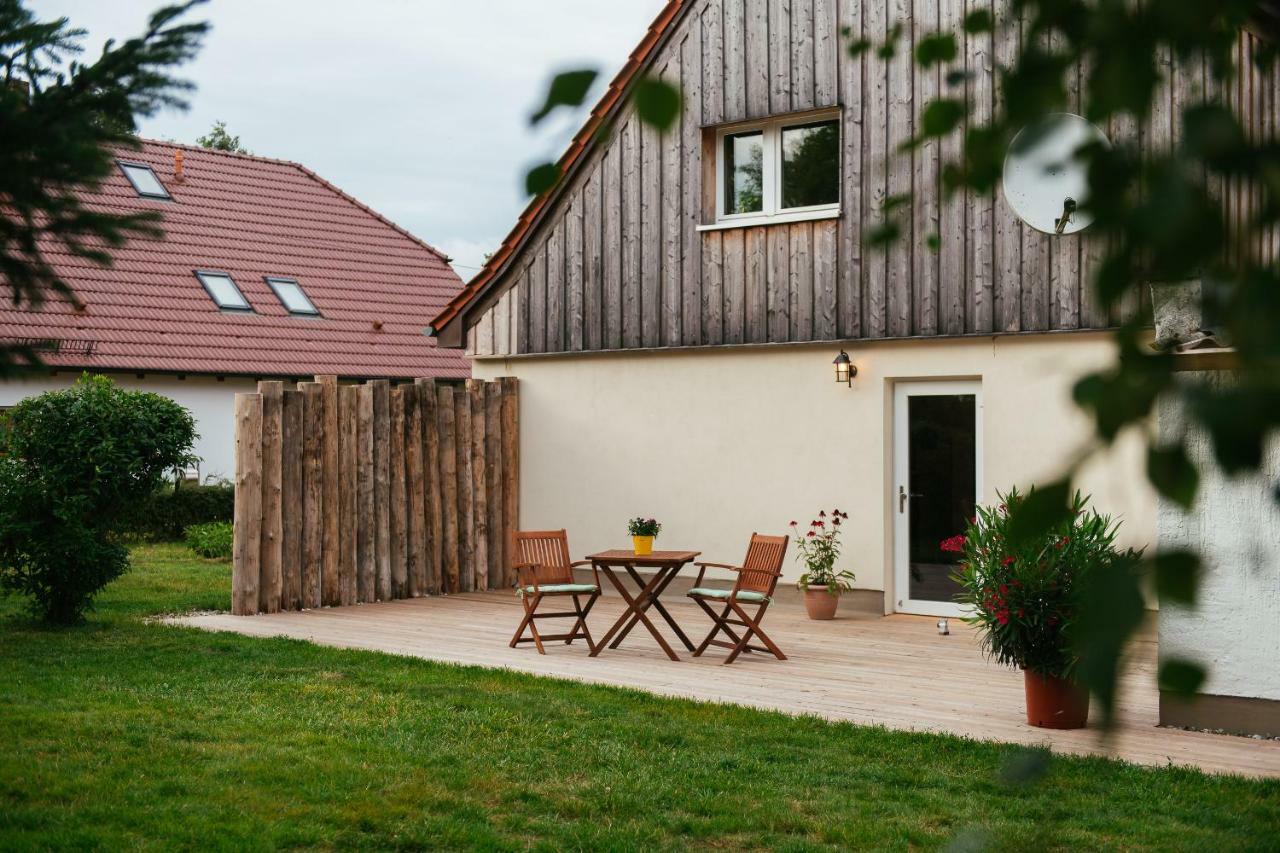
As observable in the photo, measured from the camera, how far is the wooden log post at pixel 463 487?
1351cm

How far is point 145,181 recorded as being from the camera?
21031 millimetres

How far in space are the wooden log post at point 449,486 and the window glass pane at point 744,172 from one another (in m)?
3.45

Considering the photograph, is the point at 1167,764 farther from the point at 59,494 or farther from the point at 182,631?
the point at 59,494

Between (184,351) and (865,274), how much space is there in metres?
11.1

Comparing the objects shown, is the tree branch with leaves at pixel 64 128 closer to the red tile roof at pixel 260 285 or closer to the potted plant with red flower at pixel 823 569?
the potted plant with red flower at pixel 823 569

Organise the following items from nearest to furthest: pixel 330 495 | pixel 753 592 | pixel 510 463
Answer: pixel 753 592 < pixel 330 495 < pixel 510 463

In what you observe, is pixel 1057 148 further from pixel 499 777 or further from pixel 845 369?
pixel 845 369

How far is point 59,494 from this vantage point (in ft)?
32.6

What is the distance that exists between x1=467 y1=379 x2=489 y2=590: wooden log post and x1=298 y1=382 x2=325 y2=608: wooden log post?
2.03 meters

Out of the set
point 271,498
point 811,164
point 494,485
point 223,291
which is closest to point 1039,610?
point 811,164

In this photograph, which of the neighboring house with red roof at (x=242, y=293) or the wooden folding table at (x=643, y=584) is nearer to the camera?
the wooden folding table at (x=643, y=584)

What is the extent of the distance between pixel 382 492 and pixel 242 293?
30.1 feet

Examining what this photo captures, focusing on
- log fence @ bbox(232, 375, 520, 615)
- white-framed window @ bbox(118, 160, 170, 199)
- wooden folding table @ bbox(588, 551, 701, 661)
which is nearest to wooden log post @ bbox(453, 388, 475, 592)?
log fence @ bbox(232, 375, 520, 615)

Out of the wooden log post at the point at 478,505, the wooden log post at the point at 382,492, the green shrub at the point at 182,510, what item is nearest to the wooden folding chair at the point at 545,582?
the wooden log post at the point at 382,492
